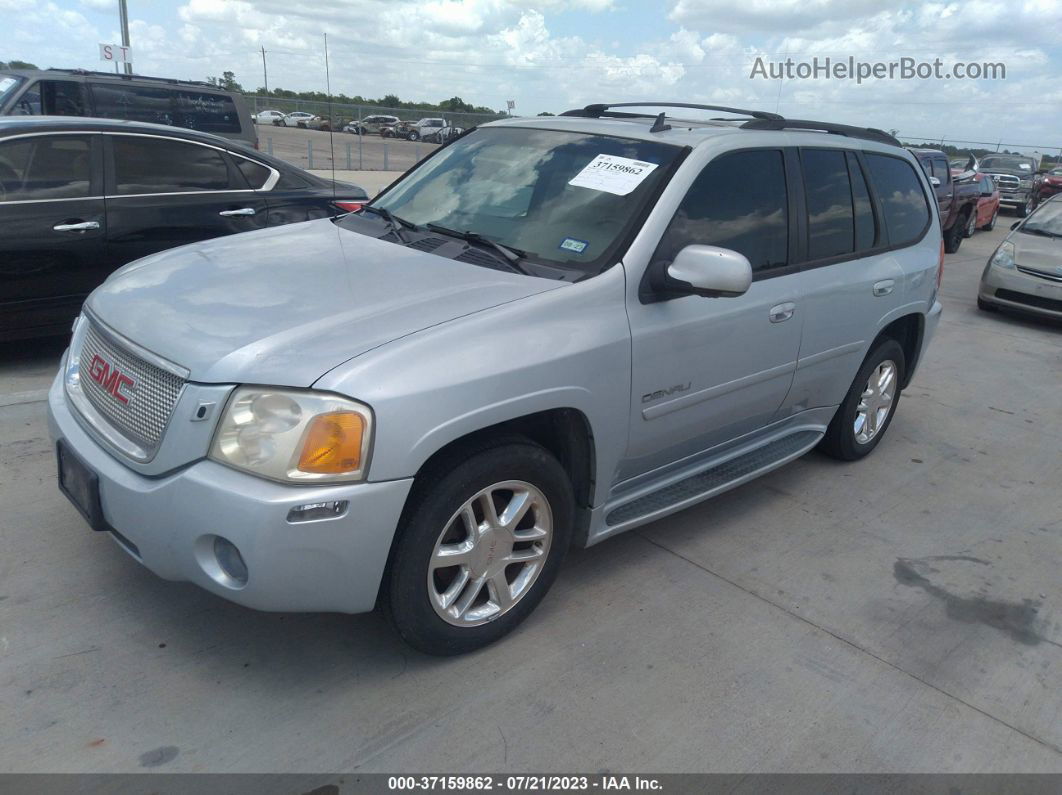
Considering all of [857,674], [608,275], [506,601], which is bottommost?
[857,674]

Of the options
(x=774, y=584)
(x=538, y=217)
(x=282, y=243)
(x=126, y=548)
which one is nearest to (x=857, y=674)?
(x=774, y=584)

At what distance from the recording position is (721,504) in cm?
445

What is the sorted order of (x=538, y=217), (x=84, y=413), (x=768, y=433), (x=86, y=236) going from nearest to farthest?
(x=84, y=413) < (x=538, y=217) < (x=768, y=433) < (x=86, y=236)

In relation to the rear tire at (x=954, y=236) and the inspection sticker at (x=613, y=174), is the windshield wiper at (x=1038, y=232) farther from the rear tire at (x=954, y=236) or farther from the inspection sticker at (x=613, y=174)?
the inspection sticker at (x=613, y=174)

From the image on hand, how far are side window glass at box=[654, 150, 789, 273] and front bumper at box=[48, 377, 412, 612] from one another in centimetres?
154

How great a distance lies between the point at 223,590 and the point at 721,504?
2680 mm

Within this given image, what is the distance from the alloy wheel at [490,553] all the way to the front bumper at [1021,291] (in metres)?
8.35

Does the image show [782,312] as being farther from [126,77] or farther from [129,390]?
[126,77]

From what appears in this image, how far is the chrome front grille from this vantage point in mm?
2635

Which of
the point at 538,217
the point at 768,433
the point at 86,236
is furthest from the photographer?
the point at 86,236

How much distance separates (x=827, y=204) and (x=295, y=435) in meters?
2.99

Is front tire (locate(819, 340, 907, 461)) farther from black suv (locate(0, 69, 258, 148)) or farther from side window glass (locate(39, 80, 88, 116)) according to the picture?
side window glass (locate(39, 80, 88, 116))

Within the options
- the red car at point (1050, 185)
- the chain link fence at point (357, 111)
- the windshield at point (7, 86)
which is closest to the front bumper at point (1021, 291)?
the windshield at point (7, 86)

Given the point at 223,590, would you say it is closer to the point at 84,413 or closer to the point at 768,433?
the point at 84,413
